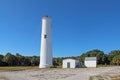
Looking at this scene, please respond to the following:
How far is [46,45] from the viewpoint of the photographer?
38969mm

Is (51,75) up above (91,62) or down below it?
below

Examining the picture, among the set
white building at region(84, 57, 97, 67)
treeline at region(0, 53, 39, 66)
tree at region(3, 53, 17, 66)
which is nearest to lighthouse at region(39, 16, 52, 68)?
white building at region(84, 57, 97, 67)

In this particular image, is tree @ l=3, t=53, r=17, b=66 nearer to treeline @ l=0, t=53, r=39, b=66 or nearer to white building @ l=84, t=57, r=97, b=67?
A: treeline @ l=0, t=53, r=39, b=66

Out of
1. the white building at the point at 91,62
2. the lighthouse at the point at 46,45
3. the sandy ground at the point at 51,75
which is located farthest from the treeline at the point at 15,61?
the sandy ground at the point at 51,75

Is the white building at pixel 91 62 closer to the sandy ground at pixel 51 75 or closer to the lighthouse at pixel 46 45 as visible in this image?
the lighthouse at pixel 46 45

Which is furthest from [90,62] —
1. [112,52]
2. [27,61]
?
[112,52]

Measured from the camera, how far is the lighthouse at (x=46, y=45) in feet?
127

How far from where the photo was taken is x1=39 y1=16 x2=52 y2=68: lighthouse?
127 feet

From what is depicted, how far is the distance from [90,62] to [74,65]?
9.88m

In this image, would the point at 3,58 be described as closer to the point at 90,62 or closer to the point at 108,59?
the point at 90,62

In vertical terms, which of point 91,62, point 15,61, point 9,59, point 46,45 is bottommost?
point 91,62

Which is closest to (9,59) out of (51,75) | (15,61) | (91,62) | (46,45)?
(15,61)

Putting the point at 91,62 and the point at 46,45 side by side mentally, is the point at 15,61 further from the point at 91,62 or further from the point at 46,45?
the point at 46,45

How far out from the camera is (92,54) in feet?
281
